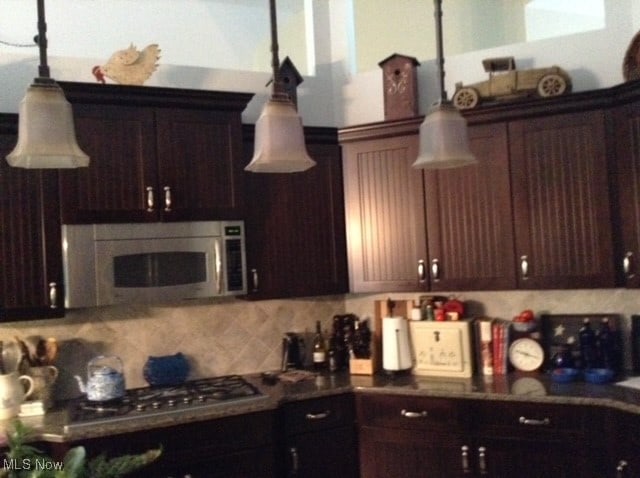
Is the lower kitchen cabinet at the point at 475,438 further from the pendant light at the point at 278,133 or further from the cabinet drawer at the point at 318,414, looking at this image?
the pendant light at the point at 278,133

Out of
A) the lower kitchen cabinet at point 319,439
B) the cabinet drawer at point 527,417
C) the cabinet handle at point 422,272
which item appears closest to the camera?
the cabinet drawer at point 527,417

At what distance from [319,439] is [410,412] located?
0.46 metres

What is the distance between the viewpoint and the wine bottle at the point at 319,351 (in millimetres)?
3824

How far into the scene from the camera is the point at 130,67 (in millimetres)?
3346

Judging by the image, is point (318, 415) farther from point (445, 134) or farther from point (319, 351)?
point (445, 134)

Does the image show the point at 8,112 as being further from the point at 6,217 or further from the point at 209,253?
the point at 209,253

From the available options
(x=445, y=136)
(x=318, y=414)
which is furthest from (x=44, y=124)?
(x=318, y=414)

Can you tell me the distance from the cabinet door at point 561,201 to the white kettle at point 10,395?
7.87 feet

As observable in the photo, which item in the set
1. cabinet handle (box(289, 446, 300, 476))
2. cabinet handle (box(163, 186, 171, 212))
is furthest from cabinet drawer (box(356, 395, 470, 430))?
cabinet handle (box(163, 186, 171, 212))

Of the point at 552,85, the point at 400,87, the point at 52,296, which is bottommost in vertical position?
the point at 52,296

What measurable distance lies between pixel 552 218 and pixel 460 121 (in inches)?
52.3

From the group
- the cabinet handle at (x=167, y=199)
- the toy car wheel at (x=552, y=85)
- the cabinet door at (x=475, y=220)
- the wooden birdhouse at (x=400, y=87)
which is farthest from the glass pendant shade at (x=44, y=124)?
the toy car wheel at (x=552, y=85)

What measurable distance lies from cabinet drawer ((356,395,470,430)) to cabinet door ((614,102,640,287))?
1006mm

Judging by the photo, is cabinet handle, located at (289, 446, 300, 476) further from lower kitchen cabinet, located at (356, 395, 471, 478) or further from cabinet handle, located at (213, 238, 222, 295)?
cabinet handle, located at (213, 238, 222, 295)
